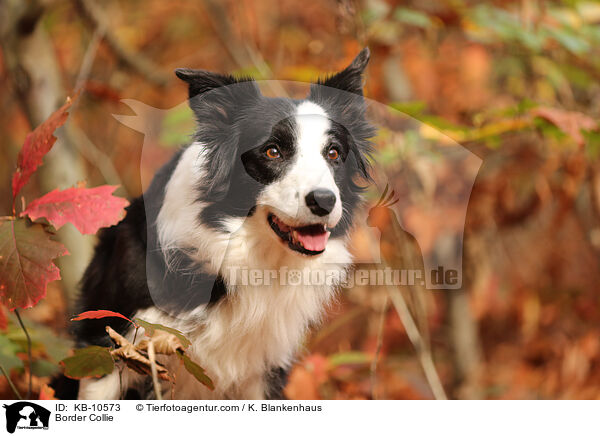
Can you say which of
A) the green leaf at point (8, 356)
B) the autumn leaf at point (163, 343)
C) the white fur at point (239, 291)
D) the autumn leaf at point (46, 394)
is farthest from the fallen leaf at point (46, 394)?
the autumn leaf at point (163, 343)

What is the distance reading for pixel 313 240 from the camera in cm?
151

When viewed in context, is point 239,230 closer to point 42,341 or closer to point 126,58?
point 42,341

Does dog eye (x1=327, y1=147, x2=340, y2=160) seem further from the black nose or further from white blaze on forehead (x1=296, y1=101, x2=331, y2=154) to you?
the black nose

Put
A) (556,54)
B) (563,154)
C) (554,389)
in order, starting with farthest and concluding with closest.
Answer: (554,389), (563,154), (556,54)

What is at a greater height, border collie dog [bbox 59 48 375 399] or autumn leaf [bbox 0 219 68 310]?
border collie dog [bbox 59 48 375 399]

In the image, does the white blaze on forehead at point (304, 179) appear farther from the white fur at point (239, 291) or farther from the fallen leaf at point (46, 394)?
the fallen leaf at point (46, 394)

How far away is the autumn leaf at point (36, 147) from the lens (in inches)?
58.2

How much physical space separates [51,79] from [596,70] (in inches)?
106

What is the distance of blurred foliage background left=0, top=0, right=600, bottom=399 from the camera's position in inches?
89.0

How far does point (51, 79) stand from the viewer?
2.40 meters

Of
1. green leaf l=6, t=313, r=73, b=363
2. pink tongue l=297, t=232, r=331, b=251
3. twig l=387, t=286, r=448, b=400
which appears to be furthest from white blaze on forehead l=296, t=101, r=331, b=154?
green leaf l=6, t=313, r=73, b=363

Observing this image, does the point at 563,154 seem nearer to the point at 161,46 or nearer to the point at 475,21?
the point at 475,21

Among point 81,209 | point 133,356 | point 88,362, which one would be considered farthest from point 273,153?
point 88,362
